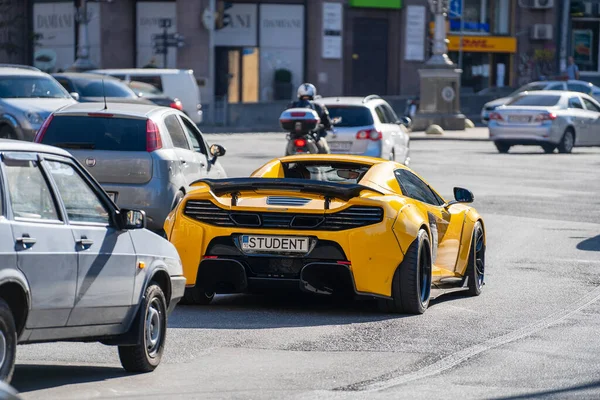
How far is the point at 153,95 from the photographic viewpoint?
35.6 m

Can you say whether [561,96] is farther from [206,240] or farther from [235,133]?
[206,240]

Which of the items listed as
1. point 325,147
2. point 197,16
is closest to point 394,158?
point 325,147

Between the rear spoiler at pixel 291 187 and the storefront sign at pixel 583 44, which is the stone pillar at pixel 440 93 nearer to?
the storefront sign at pixel 583 44

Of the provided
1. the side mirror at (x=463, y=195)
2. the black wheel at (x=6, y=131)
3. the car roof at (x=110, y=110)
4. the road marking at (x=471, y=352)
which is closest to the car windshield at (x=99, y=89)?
the black wheel at (x=6, y=131)

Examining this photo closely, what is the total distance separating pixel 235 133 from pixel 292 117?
75.3ft

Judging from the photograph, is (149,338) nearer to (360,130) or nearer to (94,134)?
(94,134)

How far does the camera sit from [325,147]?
21.4 meters

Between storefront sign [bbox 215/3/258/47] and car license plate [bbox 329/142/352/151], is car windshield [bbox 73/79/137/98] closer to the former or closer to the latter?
car license plate [bbox 329/142/352/151]

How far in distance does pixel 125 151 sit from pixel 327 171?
4.14m

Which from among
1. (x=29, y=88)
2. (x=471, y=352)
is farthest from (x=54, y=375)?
(x=29, y=88)

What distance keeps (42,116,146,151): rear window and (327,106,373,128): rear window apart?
10.3 metres

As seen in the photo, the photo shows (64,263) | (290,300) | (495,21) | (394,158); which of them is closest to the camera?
(64,263)

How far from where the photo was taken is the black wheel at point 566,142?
3494 cm

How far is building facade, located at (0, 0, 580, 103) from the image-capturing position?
53531 mm
